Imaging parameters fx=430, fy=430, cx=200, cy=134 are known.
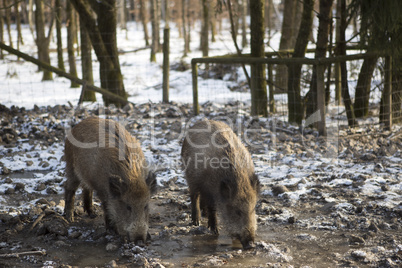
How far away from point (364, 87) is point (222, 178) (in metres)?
5.30

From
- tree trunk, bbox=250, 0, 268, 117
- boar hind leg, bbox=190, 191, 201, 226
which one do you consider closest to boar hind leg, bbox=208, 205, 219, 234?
boar hind leg, bbox=190, 191, 201, 226

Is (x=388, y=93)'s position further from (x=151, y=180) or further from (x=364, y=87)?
(x=151, y=180)

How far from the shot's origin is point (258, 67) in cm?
917

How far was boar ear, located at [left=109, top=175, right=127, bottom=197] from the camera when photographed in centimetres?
431

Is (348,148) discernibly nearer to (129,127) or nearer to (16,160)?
(129,127)

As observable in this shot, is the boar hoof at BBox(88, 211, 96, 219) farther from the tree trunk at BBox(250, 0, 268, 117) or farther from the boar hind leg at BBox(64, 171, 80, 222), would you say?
the tree trunk at BBox(250, 0, 268, 117)

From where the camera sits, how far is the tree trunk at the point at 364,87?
27.1 feet

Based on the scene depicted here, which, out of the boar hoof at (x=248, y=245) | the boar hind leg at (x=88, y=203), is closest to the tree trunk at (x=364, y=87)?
the boar hoof at (x=248, y=245)

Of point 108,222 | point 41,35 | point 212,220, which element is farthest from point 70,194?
point 41,35

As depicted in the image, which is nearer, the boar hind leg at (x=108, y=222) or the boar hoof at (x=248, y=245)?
the boar hoof at (x=248, y=245)

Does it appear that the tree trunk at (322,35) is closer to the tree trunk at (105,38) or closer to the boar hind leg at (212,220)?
the boar hind leg at (212,220)

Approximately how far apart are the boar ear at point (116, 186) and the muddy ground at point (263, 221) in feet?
1.69

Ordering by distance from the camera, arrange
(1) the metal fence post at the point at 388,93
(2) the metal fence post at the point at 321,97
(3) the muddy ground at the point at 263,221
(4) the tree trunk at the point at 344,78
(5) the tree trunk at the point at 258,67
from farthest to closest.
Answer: (5) the tree trunk at the point at 258,67 → (4) the tree trunk at the point at 344,78 → (1) the metal fence post at the point at 388,93 → (2) the metal fence post at the point at 321,97 → (3) the muddy ground at the point at 263,221

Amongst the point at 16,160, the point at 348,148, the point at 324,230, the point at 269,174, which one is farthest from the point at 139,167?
the point at 348,148
